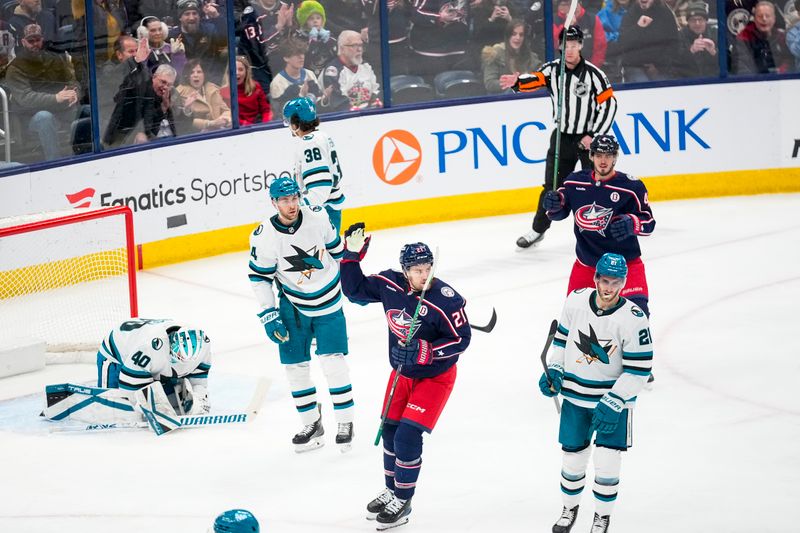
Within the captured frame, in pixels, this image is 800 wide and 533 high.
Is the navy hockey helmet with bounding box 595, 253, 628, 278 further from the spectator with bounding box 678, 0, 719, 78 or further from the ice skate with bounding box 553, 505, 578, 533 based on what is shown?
the spectator with bounding box 678, 0, 719, 78

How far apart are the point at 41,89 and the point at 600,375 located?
18.1 ft

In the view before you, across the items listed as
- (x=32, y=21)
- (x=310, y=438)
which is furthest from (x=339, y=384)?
(x=32, y=21)

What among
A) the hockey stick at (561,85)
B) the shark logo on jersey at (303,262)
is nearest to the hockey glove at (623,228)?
the shark logo on jersey at (303,262)

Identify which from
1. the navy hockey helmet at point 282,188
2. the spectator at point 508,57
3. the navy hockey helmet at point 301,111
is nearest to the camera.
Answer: the navy hockey helmet at point 282,188

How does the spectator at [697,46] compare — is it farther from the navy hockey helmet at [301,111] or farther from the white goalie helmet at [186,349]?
the white goalie helmet at [186,349]

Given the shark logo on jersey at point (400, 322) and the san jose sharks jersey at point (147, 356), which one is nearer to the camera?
the shark logo on jersey at point (400, 322)

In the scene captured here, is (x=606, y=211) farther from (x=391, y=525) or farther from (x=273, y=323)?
(x=391, y=525)

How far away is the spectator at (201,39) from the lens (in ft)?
32.3

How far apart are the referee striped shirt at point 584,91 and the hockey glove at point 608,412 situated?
4783mm

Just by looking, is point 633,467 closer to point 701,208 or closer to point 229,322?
point 229,322

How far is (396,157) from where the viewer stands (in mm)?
10859

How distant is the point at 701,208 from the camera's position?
36.6ft

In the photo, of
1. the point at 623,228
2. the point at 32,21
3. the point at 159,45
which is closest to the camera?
the point at 623,228

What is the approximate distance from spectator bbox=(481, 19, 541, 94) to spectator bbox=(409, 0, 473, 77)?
0.20 m
